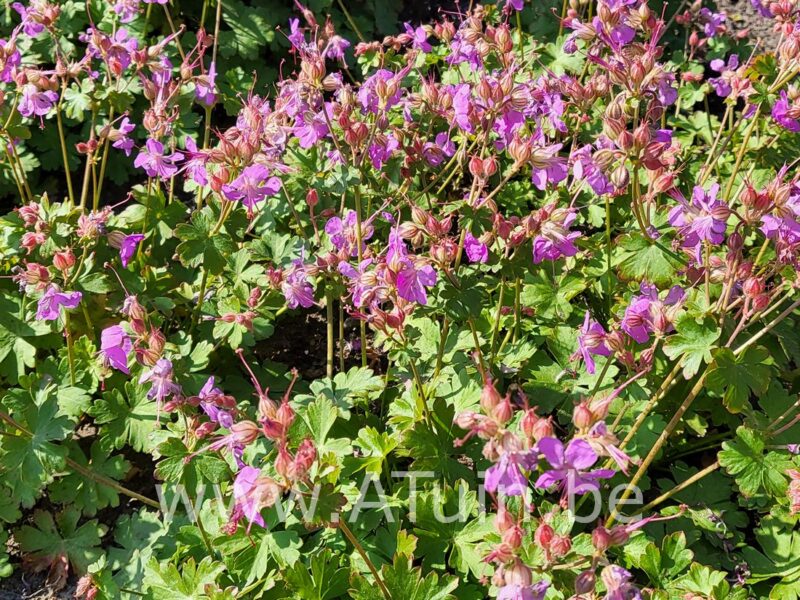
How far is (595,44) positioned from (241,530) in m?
1.92

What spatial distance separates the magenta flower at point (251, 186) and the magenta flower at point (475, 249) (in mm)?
604

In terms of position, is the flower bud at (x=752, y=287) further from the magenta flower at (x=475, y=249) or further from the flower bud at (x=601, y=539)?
the flower bud at (x=601, y=539)

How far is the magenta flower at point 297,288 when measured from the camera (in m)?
2.42

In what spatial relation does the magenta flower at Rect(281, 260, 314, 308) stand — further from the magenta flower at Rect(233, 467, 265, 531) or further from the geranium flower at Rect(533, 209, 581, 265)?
the magenta flower at Rect(233, 467, 265, 531)

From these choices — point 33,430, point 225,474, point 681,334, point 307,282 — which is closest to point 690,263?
point 681,334

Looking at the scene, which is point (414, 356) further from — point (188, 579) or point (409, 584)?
point (188, 579)

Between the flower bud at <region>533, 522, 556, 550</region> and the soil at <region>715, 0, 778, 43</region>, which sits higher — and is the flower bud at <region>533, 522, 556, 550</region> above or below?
below

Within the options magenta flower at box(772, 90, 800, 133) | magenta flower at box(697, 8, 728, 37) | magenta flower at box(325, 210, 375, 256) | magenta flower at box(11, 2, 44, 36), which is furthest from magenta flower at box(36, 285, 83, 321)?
magenta flower at box(697, 8, 728, 37)

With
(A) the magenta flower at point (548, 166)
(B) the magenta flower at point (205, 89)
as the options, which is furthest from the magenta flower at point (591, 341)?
(B) the magenta flower at point (205, 89)

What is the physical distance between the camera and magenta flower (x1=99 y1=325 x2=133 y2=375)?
88.4 inches

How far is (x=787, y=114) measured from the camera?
2570 mm

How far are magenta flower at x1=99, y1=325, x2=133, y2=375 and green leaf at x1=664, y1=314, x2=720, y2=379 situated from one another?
144cm

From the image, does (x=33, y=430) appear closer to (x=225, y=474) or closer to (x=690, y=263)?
(x=225, y=474)

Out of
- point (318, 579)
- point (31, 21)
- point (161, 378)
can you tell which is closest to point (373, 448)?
point (318, 579)
